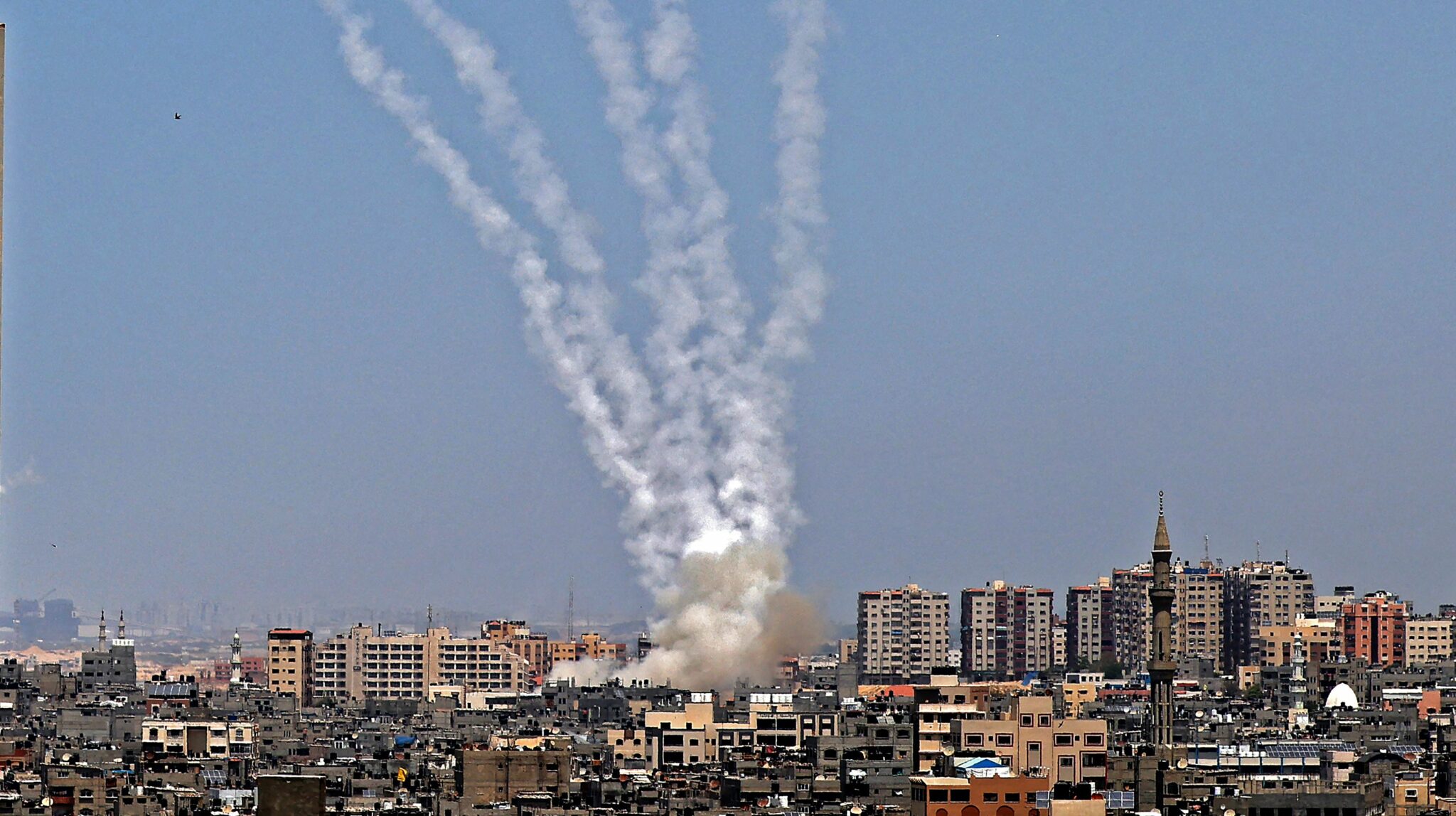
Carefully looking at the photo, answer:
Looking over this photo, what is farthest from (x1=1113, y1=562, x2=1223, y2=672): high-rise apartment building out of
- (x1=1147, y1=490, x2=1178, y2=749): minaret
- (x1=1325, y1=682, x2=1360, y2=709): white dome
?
(x1=1147, y1=490, x2=1178, y2=749): minaret

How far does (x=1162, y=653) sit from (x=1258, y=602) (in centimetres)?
5881

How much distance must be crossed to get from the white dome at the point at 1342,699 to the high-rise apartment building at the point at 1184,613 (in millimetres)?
31111

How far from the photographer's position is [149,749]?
68.9 m

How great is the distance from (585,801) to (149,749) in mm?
18924

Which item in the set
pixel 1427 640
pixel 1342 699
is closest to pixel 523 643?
pixel 1427 640

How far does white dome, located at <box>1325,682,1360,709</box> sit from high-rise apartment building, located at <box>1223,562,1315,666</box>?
32102mm

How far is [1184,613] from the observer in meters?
124

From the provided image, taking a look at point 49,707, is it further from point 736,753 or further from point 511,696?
point 736,753

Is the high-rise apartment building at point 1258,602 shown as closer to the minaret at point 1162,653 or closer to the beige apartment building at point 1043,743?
the minaret at point 1162,653

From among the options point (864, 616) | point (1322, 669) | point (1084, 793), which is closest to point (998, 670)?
point (864, 616)

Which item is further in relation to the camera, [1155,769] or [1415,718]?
[1415,718]

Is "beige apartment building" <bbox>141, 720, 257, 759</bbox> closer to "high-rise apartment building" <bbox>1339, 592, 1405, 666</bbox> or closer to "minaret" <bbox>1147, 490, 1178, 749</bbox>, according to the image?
"minaret" <bbox>1147, 490, 1178, 749</bbox>

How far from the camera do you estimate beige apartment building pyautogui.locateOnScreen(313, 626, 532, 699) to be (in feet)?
400

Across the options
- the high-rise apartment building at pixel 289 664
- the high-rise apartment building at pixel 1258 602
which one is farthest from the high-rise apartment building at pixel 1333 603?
the high-rise apartment building at pixel 289 664
